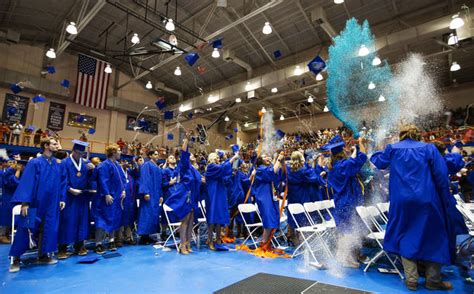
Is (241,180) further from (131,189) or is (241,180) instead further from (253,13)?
(253,13)

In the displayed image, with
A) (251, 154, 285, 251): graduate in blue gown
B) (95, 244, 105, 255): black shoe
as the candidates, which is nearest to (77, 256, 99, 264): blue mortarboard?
(95, 244, 105, 255): black shoe

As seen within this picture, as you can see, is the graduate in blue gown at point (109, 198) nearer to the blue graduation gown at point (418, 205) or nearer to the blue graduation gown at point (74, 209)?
the blue graduation gown at point (74, 209)

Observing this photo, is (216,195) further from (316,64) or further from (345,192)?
(316,64)

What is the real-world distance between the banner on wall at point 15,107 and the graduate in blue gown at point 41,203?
13.4 meters

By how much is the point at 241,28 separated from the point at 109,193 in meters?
9.43

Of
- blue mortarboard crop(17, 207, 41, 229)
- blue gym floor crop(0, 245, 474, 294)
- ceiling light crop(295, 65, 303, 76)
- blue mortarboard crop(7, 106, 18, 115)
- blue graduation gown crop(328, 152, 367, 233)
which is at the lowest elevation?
blue gym floor crop(0, 245, 474, 294)

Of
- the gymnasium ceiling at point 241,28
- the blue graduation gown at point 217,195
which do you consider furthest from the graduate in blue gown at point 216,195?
the gymnasium ceiling at point 241,28

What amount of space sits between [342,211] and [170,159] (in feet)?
13.1

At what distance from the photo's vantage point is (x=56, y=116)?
15.8m

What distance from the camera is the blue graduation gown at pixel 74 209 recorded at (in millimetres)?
4430

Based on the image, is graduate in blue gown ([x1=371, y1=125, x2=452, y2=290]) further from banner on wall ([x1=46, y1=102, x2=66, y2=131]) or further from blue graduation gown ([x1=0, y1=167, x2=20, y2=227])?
banner on wall ([x1=46, y1=102, x2=66, y2=131])

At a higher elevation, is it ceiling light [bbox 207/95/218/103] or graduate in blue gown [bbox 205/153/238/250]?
ceiling light [bbox 207/95/218/103]

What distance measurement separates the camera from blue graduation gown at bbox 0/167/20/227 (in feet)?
20.5

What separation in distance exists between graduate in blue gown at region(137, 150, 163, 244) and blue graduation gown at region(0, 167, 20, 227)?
129 inches
